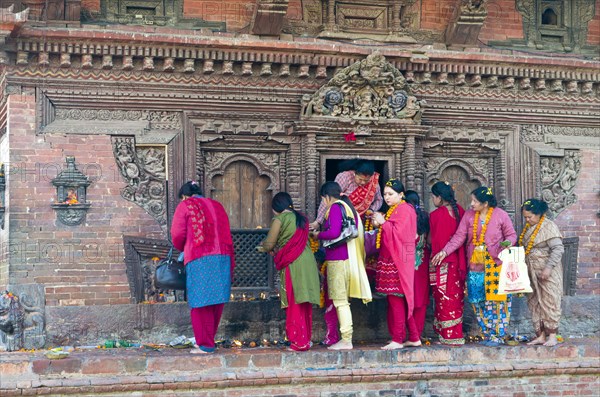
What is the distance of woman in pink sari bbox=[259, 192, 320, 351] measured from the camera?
422 inches

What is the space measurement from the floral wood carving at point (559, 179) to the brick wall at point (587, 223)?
8cm

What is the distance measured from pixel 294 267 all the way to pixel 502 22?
498cm

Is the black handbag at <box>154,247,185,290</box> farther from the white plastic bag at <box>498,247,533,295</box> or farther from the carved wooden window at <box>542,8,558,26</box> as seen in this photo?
the carved wooden window at <box>542,8,558,26</box>

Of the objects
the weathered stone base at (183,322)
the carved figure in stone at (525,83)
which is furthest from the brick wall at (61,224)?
the carved figure in stone at (525,83)

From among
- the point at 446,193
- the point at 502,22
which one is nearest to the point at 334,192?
the point at 446,193

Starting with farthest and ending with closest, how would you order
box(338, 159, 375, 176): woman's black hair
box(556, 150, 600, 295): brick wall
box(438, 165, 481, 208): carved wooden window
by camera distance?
box(556, 150, 600, 295): brick wall < box(438, 165, 481, 208): carved wooden window < box(338, 159, 375, 176): woman's black hair

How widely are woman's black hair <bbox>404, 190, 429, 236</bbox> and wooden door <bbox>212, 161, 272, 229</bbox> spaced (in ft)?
6.08

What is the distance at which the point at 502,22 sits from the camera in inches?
529

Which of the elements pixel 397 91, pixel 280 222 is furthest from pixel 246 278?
pixel 397 91

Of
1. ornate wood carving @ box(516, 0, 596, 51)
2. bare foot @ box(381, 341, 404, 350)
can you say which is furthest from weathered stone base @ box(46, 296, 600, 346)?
ornate wood carving @ box(516, 0, 596, 51)

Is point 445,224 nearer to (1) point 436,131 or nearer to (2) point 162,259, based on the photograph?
(1) point 436,131

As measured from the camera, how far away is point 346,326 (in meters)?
10.9

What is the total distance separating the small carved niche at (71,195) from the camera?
1153 cm

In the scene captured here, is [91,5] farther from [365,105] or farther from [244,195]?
[365,105]
